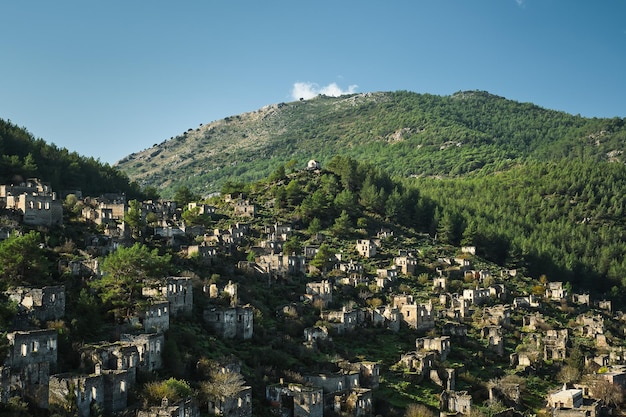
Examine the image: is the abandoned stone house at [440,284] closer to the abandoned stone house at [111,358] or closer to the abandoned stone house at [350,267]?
the abandoned stone house at [350,267]

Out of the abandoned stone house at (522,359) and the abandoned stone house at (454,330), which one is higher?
the abandoned stone house at (454,330)

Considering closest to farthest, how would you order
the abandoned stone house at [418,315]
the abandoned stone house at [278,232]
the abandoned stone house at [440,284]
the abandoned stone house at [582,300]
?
the abandoned stone house at [418,315] → the abandoned stone house at [440,284] → the abandoned stone house at [582,300] → the abandoned stone house at [278,232]

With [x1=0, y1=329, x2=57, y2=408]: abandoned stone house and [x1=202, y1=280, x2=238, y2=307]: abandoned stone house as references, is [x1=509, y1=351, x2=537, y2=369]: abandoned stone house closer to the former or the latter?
[x1=202, y1=280, x2=238, y2=307]: abandoned stone house

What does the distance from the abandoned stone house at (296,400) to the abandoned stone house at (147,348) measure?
20.0ft

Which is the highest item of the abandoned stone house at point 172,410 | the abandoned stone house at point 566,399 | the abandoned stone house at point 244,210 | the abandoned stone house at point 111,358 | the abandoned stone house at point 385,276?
the abandoned stone house at point 244,210

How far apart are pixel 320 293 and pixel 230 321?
530 inches

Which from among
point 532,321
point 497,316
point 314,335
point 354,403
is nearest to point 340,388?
point 354,403

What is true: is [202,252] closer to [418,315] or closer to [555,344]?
[418,315]


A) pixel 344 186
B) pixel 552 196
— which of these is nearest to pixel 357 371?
pixel 344 186

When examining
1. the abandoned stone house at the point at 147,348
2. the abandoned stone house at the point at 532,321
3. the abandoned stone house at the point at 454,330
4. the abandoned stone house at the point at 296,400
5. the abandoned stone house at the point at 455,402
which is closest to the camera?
the abandoned stone house at the point at 147,348

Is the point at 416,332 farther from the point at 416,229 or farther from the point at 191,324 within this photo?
the point at 416,229

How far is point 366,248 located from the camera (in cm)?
7275

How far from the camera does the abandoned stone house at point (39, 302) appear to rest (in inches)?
1300

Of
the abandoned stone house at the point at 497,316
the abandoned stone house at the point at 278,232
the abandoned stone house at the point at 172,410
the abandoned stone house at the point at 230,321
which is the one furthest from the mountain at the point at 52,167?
the abandoned stone house at the point at 497,316
